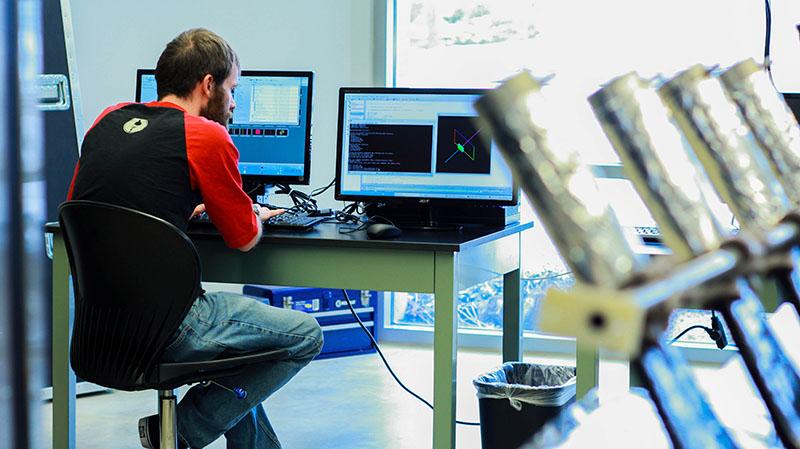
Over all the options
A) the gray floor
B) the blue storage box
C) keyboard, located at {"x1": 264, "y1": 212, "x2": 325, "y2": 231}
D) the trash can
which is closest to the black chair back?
keyboard, located at {"x1": 264, "y1": 212, "x2": 325, "y2": 231}

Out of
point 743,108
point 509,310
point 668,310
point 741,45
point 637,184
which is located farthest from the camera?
point 741,45

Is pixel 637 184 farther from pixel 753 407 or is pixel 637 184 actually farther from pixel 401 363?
pixel 401 363

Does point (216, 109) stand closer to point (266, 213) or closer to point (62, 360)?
point (266, 213)

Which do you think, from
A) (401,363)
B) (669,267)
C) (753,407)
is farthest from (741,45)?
(669,267)

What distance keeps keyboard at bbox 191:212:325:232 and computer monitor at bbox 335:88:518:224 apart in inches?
7.0

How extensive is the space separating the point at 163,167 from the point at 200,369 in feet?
1.58

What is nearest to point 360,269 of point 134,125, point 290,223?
point 290,223

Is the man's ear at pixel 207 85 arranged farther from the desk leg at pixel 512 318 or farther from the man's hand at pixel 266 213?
the desk leg at pixel 512 318

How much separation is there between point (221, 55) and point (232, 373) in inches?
33.5

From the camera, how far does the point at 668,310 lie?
1.54 ft

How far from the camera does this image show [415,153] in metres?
3.02

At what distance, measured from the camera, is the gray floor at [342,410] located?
3.36 meters

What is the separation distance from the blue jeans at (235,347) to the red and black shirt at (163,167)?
Result: 21cm

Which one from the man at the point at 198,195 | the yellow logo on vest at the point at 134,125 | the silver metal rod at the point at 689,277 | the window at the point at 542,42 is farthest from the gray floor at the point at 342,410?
the silver metal rod at the point at 689,277
